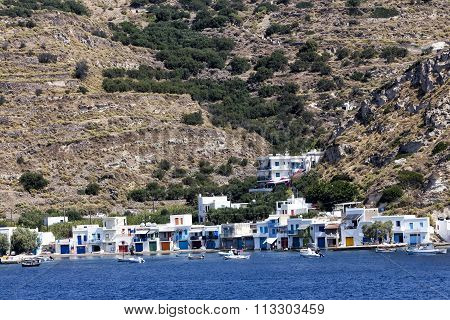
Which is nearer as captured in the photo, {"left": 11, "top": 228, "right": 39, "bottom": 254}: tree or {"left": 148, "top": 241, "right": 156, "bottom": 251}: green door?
{"left": 11, "top": 228, "right": 39, "bottom": 254}: tree

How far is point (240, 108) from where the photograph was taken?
564ft

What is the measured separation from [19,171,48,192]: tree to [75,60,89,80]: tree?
21.5 metres

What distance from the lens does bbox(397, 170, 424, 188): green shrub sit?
124 meters

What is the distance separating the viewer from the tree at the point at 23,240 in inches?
5128

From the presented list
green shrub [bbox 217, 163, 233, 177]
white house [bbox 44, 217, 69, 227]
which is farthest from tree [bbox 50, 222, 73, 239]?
green shrub [bbox 217, 163, 233, 177]

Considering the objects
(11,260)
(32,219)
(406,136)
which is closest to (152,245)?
(32,219)

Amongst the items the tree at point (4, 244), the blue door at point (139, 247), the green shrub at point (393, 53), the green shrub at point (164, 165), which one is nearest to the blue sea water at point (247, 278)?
the tree at point (4, 244)

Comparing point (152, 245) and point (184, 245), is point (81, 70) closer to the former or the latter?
point (152, 245)

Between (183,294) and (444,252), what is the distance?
1306 inches

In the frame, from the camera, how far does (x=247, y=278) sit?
9425 cm

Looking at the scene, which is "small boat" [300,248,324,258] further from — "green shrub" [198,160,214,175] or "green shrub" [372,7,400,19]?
"green shrub" [372,7,400,19]

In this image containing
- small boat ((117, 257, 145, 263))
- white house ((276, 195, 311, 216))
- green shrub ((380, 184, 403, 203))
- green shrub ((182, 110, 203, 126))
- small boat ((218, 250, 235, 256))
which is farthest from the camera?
green shrub ((182, 110, 203, 126))
